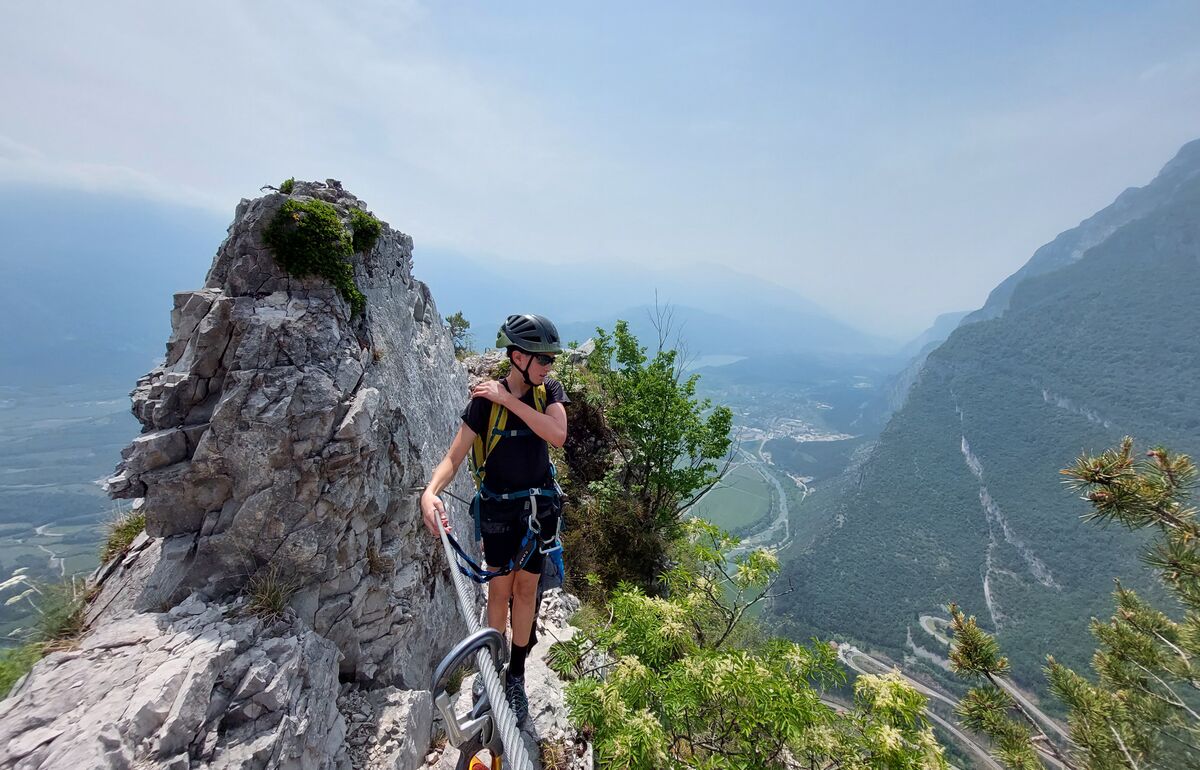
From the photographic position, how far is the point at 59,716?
12.4 feet

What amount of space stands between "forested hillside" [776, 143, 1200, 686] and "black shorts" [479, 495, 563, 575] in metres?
64.7

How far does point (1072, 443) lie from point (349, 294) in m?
155

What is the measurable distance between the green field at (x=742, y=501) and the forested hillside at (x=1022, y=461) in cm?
1502

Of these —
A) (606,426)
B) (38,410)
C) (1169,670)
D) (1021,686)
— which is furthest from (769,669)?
(38,410)

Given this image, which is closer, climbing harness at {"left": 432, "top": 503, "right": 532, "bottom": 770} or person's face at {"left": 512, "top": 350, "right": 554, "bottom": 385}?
climbing harness at {"left": 432, "top": 503, "right": 532, "bottom": 770}

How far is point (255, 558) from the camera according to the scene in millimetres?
5668

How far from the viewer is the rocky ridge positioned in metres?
4.04

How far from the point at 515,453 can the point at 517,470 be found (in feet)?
0.59

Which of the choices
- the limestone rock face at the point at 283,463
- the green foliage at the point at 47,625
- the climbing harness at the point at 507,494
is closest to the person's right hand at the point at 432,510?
the climbing harness at the point at 507,494

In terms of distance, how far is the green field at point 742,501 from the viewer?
357 ft

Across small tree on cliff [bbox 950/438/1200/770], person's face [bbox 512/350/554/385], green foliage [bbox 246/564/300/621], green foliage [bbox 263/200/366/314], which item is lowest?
small tree on cliff [bbox 950/438/1200/770]

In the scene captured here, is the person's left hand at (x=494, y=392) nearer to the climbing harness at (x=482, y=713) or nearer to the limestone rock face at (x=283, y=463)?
the climbing harness at (x=482, y=713)

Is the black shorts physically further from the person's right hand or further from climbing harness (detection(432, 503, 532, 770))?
climbing harness (detection(432, 503, 532, 770))

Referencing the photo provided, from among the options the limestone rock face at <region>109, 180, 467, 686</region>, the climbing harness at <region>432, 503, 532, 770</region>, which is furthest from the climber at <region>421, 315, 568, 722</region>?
the limestone rock face at <region>109, 180, 467, 686</region>
